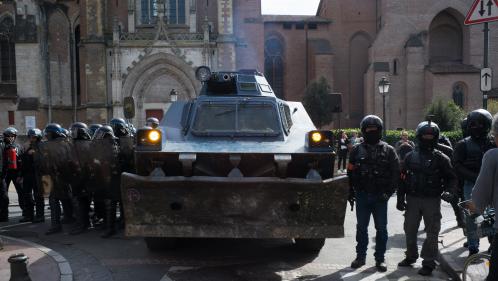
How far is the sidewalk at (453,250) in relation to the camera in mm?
5695

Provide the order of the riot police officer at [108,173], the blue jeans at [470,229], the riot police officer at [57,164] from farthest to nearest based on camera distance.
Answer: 1. the riot police officer at [57,164]
2. the riot police officer at [108,173]
3. the blue jeans at [470,229]

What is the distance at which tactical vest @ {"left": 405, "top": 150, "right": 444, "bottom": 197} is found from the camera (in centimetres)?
561

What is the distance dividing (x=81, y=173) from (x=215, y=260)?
299 cm

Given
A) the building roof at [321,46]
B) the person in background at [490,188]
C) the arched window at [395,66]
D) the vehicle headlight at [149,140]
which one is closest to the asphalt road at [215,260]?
the vehicle headlight at [149,140]

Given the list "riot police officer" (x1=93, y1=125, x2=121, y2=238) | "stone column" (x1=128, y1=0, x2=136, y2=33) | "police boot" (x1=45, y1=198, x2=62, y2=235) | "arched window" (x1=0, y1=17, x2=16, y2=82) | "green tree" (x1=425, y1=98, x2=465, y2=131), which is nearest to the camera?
"riot police officer" (x1=93, y1=125, x2=121, y2=238)

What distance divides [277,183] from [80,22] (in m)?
29.2

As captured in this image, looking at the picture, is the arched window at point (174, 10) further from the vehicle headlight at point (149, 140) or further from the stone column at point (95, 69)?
the vehicle headlight at point (149, 140)

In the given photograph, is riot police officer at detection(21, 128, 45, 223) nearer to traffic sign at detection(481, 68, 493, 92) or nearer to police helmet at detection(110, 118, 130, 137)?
police helmet at detection(110, 118, 130, 137)

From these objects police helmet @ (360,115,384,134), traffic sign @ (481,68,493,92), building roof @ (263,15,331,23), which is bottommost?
police helmet @ (360,115,384,134)

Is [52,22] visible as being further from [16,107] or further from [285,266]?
[285,266]

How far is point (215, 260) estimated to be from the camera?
250 inches

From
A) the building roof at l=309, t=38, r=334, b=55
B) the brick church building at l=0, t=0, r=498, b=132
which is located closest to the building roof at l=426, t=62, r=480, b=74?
the brick church building at l=0, t=0, r=498, b=132

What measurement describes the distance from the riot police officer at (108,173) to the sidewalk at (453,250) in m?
5.14

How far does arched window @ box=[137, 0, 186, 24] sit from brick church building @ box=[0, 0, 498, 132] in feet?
0.21
